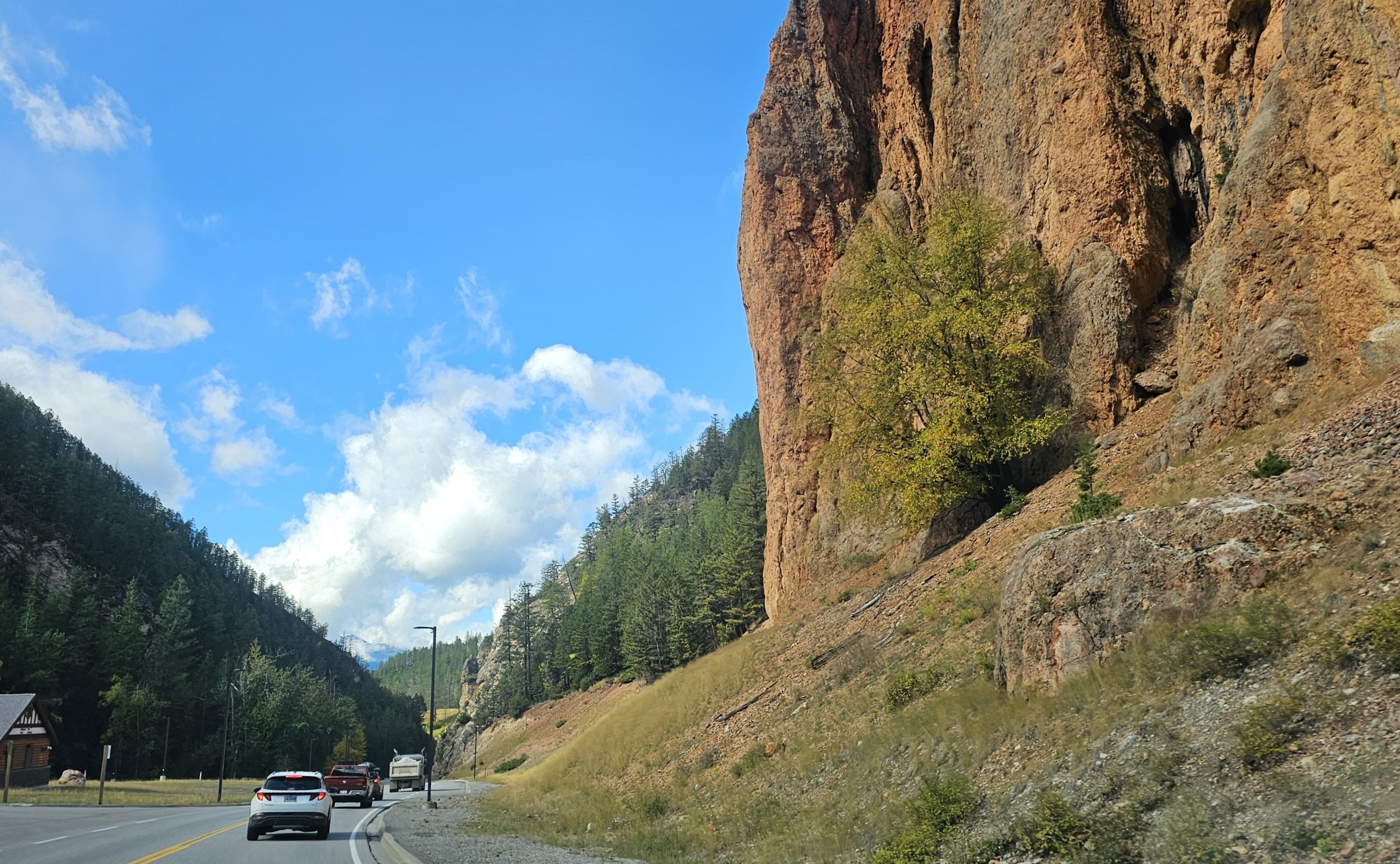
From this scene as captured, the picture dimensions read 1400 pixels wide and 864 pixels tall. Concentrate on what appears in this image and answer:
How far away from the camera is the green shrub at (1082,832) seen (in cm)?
650

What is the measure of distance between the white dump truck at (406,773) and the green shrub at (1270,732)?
56.5m

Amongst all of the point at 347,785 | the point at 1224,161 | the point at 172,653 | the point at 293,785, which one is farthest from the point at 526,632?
the point at 1224,161

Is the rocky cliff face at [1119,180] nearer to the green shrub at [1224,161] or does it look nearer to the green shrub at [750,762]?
the green shrub at [1224,161]

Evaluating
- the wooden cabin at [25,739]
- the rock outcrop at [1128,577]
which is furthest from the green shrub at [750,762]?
the wooden cabin at [25,739]

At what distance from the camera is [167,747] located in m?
79.4

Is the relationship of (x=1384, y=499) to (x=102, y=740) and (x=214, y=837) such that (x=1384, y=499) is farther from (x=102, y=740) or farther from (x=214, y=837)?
(x=102, y=740)

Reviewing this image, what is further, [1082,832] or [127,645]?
[127,645]

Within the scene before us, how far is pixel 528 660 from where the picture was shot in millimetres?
115125

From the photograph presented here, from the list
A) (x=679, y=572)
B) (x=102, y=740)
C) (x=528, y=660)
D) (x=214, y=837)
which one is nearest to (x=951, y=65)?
(x=214, y=837)

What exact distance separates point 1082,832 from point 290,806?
57.1 feet

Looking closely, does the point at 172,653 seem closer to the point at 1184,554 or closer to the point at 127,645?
the point at 127,645

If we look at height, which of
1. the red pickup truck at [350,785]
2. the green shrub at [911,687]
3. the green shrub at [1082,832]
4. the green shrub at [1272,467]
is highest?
the green shrub at [1272,467]

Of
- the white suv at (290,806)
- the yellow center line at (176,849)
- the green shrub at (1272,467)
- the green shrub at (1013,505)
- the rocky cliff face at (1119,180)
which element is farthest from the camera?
the green shrub at (1013,505)

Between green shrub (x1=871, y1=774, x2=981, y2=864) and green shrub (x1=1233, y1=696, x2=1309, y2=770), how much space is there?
9.60ft
